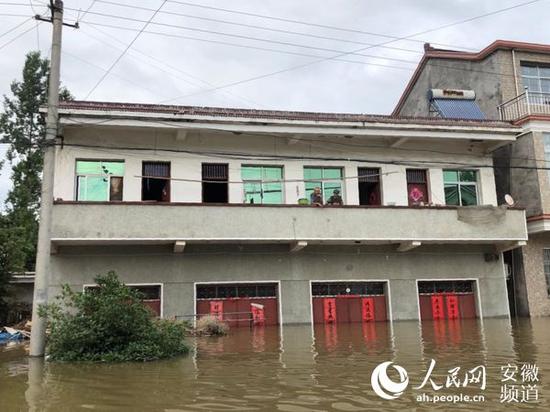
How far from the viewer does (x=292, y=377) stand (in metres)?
8.88

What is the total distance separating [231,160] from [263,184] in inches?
57.9

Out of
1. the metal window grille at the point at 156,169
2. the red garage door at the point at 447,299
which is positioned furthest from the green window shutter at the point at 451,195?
the metal window grille at the point at 156,169

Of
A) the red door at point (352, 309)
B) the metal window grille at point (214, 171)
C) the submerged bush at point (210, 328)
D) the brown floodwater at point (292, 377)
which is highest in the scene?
the metal window grille at point (214, 171)

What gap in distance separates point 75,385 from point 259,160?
12715 millimetres

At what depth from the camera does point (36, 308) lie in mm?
12758

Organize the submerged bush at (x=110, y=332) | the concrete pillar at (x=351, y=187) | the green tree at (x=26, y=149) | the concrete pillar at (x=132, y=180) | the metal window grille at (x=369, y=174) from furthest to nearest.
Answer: the green tree at (x=26, y=149) < the metal window grille at (x=369, y=174) < the concrete pillar at (x=351, y=187) < the concrete pillar at (x=132, y=180) < the submerged bush at (x=110, y=332)

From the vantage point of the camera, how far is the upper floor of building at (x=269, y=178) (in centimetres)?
1792

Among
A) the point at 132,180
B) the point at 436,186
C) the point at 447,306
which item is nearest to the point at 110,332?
the point at 132,180

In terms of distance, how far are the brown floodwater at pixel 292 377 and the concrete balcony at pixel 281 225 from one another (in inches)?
169

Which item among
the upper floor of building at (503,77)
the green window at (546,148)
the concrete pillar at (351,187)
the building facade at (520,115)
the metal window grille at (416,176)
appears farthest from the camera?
the upper floor of building at (503,77)

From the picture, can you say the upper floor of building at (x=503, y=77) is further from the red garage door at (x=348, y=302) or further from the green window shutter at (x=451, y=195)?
the red garage door at (x=348, y=302)

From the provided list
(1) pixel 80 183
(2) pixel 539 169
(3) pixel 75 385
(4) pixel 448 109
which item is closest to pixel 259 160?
(1) pixel 80 183

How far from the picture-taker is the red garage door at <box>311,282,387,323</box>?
2003 cm

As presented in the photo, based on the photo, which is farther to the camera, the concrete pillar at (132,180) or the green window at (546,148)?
the green window at (546,148)
